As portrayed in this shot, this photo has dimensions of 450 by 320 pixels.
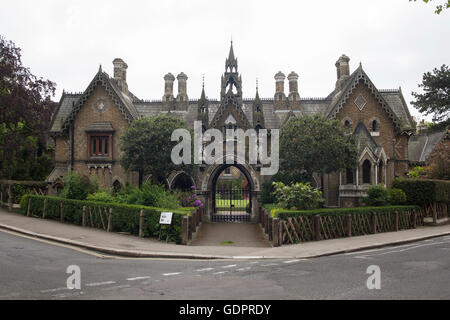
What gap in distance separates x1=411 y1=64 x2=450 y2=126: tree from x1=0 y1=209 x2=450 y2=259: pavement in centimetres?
1726

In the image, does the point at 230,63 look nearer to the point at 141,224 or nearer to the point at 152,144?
the point at 152,144

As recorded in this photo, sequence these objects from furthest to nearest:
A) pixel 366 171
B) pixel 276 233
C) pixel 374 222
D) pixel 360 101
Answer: pixel 360 101, pixel 366 171, pixel 374 222, pixel 276 233

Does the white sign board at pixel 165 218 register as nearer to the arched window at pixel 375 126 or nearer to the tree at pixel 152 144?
the tree at pixel 152 144

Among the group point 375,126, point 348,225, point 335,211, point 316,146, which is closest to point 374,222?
point 348,225

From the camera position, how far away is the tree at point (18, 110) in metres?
28.0

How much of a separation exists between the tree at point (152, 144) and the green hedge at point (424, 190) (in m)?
15.3

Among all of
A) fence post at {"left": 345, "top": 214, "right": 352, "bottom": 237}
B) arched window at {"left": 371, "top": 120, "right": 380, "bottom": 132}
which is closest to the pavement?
fence post at {"left": 345, "top": 214, "right": 352, "bottom": 237}

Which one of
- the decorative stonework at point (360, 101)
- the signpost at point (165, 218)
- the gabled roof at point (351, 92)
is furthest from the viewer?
the decorative stonework at point (360, 101)

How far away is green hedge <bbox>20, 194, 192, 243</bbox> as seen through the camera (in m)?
18.0

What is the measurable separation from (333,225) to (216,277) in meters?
11.3

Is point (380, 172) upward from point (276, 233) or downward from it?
upward

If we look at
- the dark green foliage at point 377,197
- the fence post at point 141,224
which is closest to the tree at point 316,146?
the dark green foliage at point 377,197

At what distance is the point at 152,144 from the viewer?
26.5 meters
